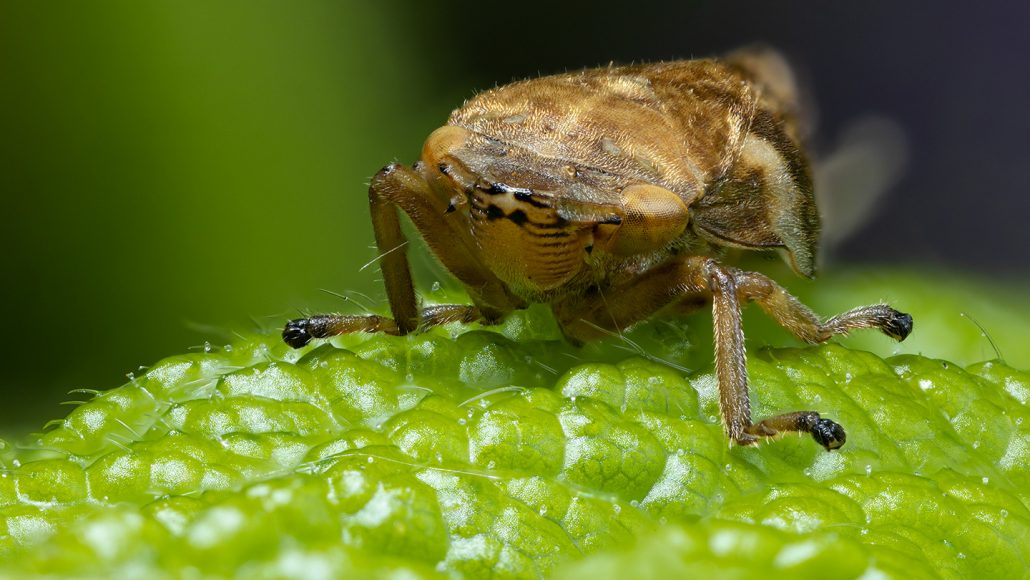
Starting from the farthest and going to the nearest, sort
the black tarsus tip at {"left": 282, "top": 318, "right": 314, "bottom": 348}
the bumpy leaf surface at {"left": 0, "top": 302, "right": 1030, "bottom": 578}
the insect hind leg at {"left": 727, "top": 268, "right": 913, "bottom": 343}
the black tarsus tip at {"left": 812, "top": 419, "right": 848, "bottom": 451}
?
the insect hind leg at {"left": 727, "top": 268, "right": 913, "bottom": 343}
the black tarsus tip at {"left": 282, "top": 318, "right": 314, "bottom": 348}
the black tarsus tip at {"left": 812, "top": 419, "right": 848, "bottom": 451}
the bumpy leaf surface at {"left": 0, "top": 302, "right": 1030, "bottom": 578}

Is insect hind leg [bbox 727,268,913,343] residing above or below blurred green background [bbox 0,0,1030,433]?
below

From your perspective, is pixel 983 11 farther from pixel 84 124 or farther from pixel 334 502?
pixel 334 502

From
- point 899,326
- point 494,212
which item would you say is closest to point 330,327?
point 494,212

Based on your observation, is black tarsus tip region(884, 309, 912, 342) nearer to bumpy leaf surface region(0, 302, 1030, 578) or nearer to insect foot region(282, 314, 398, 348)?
bumpy leaf surface region(0, 302, 1030, 578)

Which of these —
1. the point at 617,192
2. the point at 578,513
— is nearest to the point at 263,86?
the point at 617,192

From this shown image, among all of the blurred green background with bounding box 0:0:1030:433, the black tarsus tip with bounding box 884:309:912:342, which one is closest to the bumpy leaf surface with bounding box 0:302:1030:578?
the black tarsus tip with bounding box 884:309:912:342

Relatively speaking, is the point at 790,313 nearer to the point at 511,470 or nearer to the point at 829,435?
the point at 829,435

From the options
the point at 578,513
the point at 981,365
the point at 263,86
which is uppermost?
the point at 263,86
